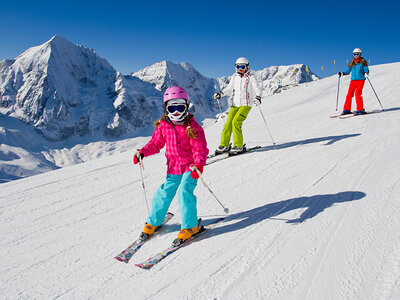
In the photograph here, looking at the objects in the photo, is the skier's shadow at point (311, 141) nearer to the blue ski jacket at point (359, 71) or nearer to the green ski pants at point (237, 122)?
the green ski pants at point (237, 122)

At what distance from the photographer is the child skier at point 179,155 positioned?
11.0ft

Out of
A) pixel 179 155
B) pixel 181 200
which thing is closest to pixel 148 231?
pixel 181 200

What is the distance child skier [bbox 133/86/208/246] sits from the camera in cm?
335

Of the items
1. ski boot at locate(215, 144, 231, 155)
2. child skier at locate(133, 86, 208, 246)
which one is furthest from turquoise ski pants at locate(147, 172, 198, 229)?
ski boot at locate(215, 144, 231, 155)

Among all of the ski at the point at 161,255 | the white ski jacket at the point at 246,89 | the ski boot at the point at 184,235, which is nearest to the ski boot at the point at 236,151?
the white ski jacket at the point at 246,89

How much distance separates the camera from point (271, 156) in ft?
20.6

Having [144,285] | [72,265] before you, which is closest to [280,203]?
[144,285]

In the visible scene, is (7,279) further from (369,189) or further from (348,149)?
(348,149)

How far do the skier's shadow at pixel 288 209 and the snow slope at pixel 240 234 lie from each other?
2cm

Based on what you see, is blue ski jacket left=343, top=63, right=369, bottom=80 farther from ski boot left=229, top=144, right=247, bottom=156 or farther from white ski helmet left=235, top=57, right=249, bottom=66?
ski boot left=229, top=144, right=247, bottom=156

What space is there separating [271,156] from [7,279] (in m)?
5.14

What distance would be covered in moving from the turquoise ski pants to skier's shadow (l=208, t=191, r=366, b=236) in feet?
1.29

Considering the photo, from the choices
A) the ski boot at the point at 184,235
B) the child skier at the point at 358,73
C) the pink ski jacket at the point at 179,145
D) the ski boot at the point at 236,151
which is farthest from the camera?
the child skier at the point at 358,73

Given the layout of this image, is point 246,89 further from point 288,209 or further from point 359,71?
point 359,71
